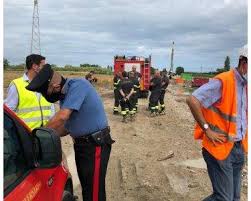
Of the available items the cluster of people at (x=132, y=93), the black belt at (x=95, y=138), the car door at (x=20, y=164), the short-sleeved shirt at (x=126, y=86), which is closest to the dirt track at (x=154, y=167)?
the cluster of people at (x=132, y=93)

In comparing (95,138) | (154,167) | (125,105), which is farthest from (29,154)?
(125,105)

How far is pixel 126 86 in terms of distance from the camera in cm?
1780

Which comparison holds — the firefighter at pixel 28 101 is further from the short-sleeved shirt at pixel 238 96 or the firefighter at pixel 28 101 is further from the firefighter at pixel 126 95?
the firefighter at pixel 126 95

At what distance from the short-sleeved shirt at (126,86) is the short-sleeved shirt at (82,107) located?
1301cm

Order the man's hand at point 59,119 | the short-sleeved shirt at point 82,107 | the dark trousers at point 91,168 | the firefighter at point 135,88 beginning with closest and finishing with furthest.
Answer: the man's hand at point 59,119
the short-sleeved shirt at point 82,107
the dark trousers at point 91,168
the firefighter at point 135,88

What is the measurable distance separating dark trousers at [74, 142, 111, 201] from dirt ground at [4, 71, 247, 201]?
2.49 metres

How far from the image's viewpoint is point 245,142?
15.0ft

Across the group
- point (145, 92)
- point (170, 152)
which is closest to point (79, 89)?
point (170, 152)

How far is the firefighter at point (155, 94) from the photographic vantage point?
63.8 ft

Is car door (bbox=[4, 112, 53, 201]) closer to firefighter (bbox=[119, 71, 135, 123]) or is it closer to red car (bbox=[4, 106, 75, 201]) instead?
red car (bbox=[4, 106, 75, 201])

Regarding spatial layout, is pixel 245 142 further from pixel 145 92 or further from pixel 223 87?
pixel 145 92

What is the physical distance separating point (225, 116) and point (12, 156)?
7.23ft

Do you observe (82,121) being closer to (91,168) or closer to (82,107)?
(82,107)

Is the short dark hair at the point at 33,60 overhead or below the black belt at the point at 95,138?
overhead
